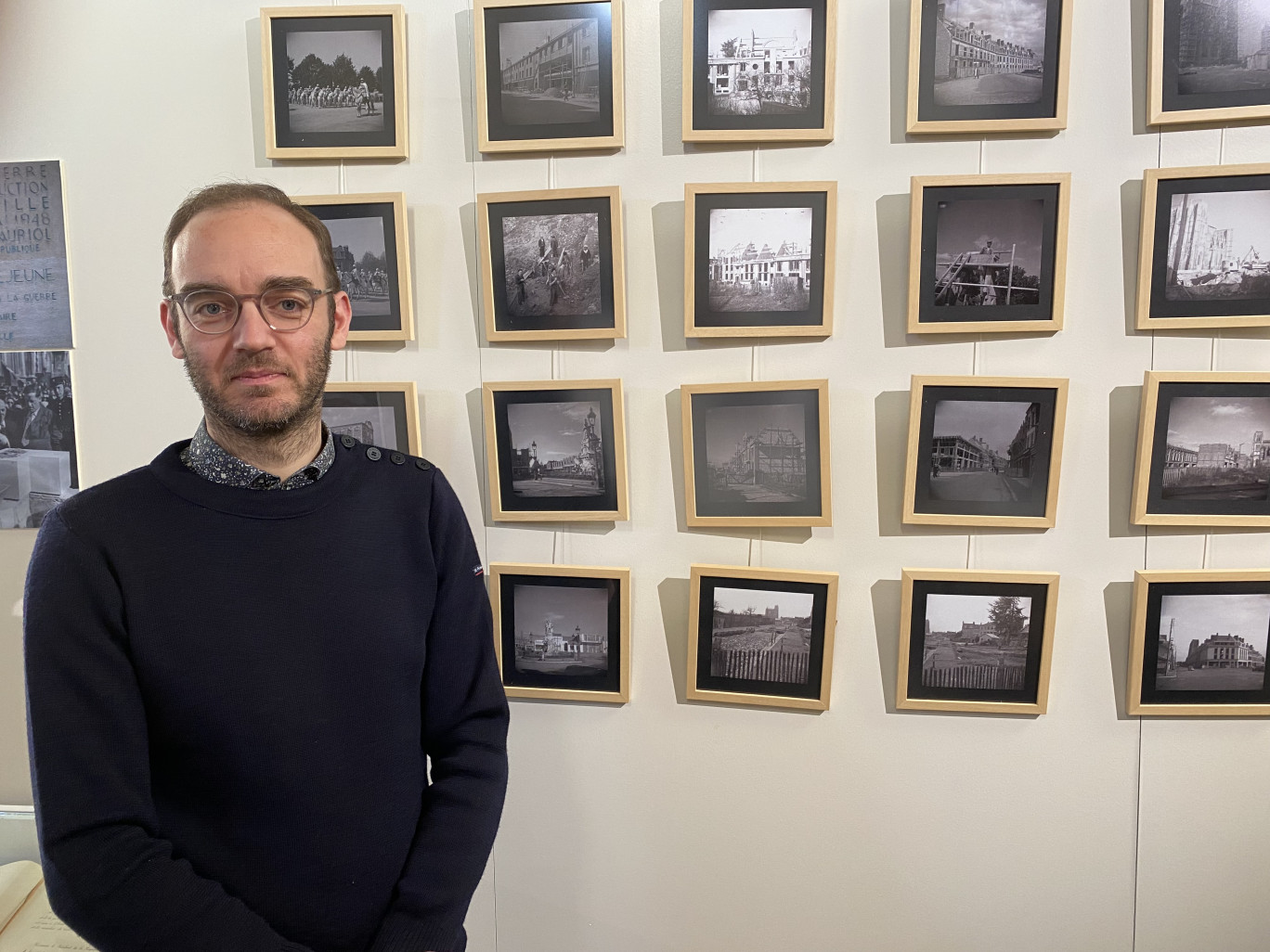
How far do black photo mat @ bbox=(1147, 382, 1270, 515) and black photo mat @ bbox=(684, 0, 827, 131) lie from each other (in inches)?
28.9

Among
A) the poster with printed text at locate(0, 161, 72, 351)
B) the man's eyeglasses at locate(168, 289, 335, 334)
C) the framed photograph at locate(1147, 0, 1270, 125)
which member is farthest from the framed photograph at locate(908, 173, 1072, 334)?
the poster with printed text at locate(0, 161, 72, 351)

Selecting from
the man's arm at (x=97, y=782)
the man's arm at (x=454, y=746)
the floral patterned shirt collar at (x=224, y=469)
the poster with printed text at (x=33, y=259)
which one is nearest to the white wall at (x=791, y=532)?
the poster with printed text at (x=33, y=259)

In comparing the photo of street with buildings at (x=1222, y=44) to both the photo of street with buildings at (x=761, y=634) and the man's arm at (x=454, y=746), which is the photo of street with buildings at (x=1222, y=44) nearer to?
the photo of street with buildings at (x=761, y=634)

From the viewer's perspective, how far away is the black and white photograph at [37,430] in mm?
1609

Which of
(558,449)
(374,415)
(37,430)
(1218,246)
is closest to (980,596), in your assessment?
(1218,246)

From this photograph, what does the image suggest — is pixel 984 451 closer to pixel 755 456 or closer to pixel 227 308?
pixel 755 456

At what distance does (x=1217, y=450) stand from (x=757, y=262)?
83cm

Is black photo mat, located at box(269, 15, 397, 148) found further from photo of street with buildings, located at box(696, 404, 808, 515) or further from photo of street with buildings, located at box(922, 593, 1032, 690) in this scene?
photo of street with buildings, located at box(922, 593, 1032, 690)

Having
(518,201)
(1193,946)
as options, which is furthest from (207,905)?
(1193,946)

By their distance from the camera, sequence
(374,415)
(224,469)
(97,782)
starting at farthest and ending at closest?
(374,415), (224,469), (97,782)

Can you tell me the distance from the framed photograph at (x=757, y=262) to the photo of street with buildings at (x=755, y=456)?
138 millimetres

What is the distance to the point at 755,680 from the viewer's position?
4.94 feet

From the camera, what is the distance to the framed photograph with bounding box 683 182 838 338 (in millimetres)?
1406

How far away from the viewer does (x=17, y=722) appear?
5.52 feet
